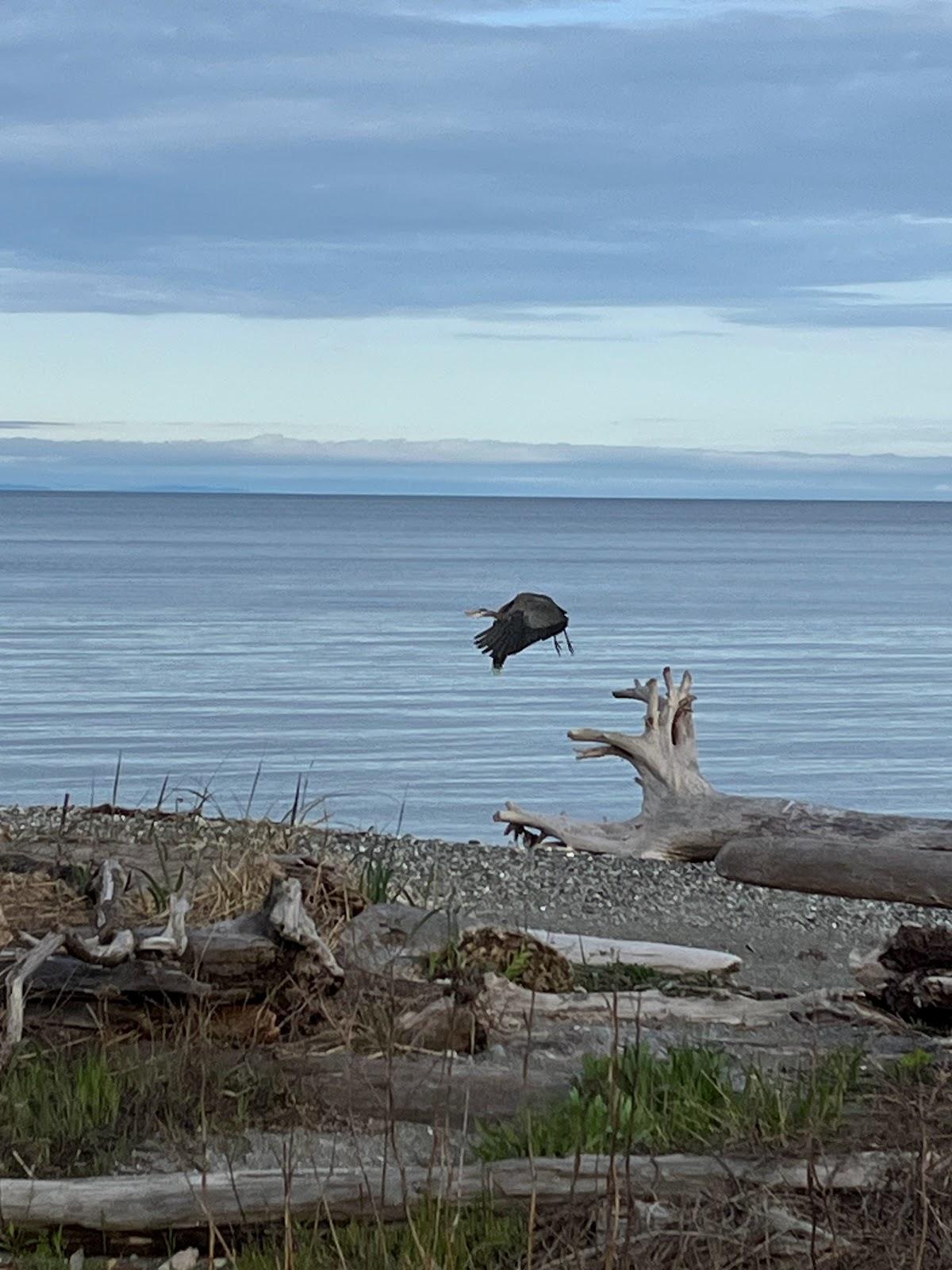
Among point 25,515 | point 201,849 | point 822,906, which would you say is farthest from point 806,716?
point 25,515

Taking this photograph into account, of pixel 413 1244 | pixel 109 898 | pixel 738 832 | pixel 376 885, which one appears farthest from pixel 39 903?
pixel 738 832

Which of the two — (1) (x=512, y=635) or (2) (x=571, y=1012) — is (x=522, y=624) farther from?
(2) (x=571, y=1012)

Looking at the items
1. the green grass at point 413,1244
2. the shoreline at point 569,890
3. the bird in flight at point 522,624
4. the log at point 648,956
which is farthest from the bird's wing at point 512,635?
A: the green grass at point 413,1244

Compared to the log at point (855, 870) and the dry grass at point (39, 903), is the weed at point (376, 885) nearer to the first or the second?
the dry grass at point (39, 903)

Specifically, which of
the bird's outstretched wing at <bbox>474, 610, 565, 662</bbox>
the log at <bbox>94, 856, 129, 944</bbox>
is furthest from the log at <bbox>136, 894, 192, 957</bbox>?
the bird's outstretched wing at <bbox>474, 610, 565, 662</bbox>

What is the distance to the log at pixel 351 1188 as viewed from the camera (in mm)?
4645

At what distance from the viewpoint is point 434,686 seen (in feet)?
93.1

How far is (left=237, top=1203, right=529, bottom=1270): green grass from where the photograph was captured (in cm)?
436

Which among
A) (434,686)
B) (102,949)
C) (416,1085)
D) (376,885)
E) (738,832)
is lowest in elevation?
(416,1085)

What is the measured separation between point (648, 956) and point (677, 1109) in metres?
3.06

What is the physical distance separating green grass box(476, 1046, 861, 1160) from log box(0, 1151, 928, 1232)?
20cm

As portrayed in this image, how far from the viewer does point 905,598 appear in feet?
187

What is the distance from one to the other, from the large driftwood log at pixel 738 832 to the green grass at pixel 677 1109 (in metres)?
4.64

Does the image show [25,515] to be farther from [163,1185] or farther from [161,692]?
[163,1185]
